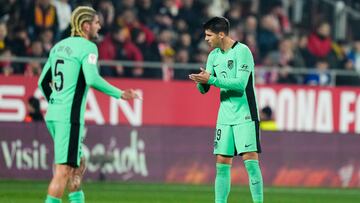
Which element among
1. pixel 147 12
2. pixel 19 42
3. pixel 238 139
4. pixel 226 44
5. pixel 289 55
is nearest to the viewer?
pixel 238 139

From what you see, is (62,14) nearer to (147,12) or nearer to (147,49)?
(147,49)

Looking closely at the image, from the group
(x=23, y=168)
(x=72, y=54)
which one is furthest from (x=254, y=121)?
(x=23, y=168)

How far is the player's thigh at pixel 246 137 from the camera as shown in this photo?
46.8 ft

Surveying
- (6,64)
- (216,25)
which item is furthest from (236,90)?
(6,64)

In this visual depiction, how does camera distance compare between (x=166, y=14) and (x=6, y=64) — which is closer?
(x=6, y=64)

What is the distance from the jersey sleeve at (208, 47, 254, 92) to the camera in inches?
551

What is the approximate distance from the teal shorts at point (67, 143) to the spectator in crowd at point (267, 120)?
12871 mm

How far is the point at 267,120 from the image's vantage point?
84.4 feet

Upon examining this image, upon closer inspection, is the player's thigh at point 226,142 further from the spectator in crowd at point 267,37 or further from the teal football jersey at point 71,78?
the spectator in crowd at point 267,37

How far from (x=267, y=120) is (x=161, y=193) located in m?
6.32

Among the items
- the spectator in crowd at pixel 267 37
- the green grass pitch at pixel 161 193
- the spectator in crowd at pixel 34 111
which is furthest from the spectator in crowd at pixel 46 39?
the spectator in crowd at pixel 267 37

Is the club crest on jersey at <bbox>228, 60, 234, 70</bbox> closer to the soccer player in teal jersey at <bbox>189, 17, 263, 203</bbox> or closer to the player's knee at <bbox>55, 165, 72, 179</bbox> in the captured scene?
the soccer player in teal jersey at <bbox>189, 17, 263, 203</bbox>

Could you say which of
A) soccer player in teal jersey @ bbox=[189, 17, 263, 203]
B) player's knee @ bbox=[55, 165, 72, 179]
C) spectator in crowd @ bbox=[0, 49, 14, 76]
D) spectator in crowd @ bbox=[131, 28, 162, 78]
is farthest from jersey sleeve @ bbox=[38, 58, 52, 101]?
spectator in crowd @ bbox=[131, 28, 162, 78]

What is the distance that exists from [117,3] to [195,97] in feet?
8.97
